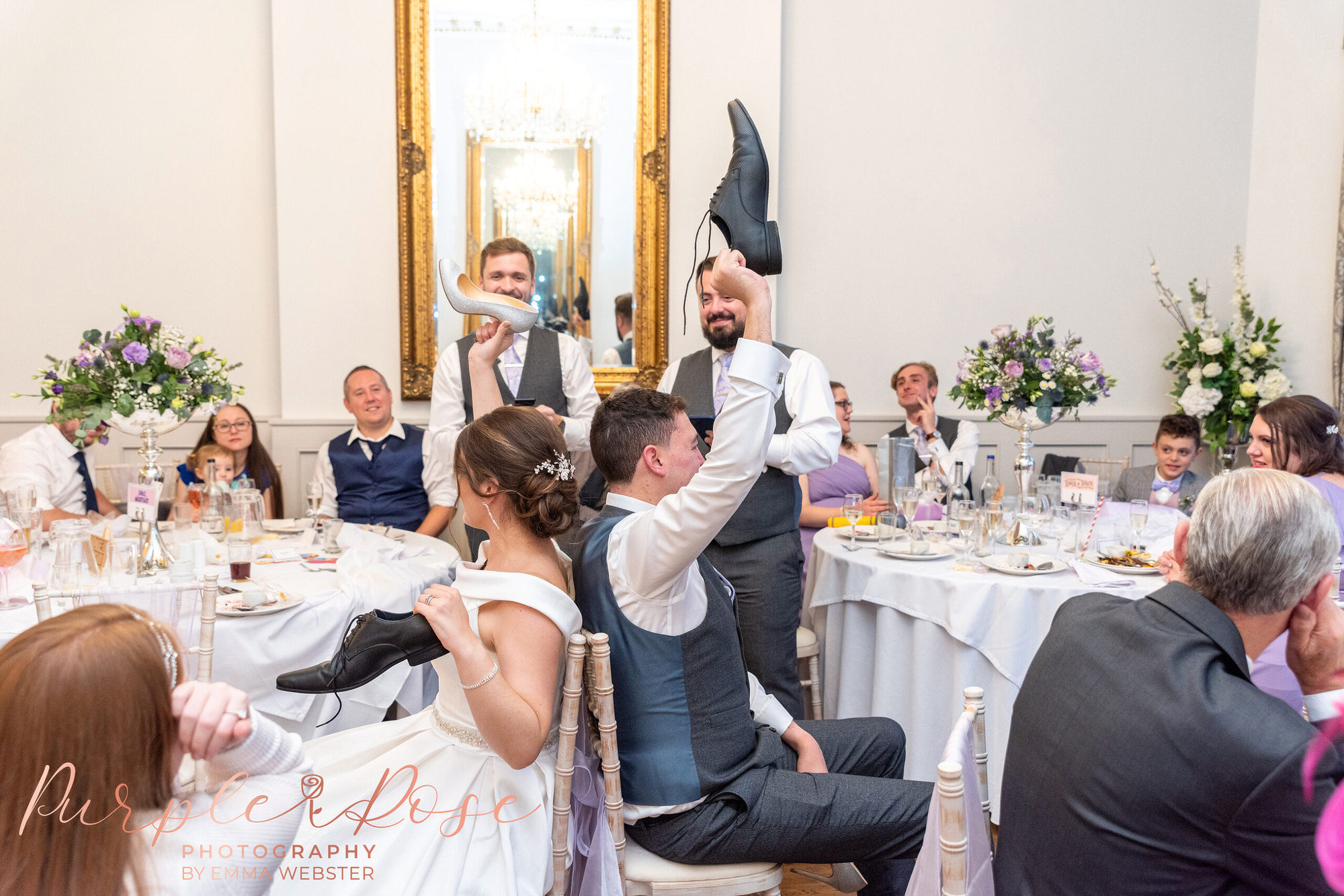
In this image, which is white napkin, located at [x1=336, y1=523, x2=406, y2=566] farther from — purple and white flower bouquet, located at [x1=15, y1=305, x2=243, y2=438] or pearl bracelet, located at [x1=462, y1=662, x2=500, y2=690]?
pearl bracelet, located at [x1=462, y1=662, x2=500, y2=690]

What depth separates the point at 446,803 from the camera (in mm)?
1511

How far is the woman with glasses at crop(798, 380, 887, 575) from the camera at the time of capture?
153 inches

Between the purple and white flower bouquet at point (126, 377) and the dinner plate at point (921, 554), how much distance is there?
2.23m

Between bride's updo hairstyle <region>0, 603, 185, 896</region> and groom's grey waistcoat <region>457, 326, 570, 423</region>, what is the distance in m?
2.68

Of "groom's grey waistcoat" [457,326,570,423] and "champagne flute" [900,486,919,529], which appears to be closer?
"champagne flute" [900,486,919,529]

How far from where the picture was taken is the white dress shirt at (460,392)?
3.54m

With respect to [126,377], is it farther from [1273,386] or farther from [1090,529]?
[1273,386]

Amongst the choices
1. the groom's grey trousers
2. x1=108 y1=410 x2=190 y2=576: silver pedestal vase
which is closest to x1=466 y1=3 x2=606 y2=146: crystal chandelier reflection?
x1=108 y1=410 x2=190 y2=576: silver pedestal vase

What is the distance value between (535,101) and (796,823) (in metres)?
3.83

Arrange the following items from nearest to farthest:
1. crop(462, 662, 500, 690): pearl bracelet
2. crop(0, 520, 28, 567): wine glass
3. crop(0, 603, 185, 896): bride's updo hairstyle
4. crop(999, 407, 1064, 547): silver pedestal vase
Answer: crop(0, 603, 185, 896): bride's updo hairstyle → crop(462, 662, 500, 690): pearl bracelet → crop(0, 520, 28, 567): wine glass → crop(999, 407, 1064, 547): silver pedestal vase

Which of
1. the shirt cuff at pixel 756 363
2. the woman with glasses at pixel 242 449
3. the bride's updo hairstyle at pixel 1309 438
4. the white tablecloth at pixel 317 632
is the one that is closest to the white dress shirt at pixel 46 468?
the woman with glasses at pixel 242 449

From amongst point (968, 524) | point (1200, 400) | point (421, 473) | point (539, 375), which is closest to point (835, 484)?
point (968, 524)

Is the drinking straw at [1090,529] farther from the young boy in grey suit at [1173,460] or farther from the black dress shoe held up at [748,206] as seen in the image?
the black dress shoe held up at [748,206]

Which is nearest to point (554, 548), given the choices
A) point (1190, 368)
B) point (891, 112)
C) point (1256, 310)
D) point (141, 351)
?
point (141, 351)
